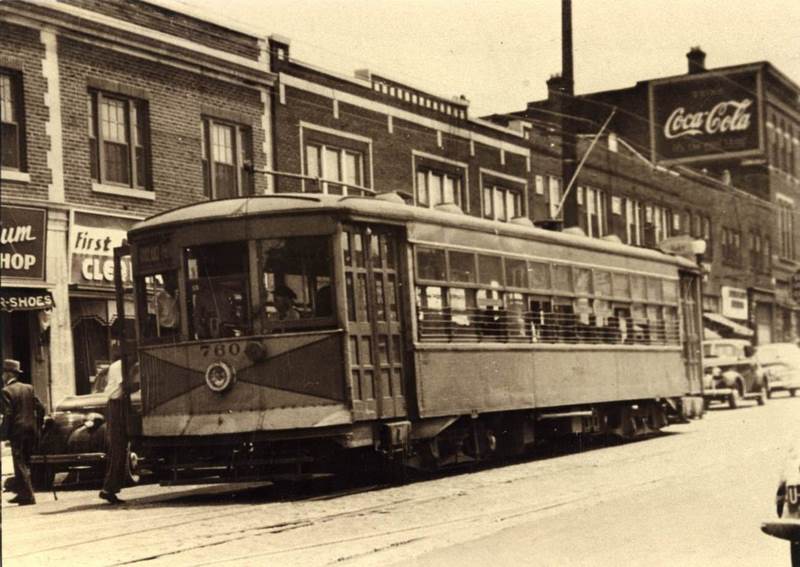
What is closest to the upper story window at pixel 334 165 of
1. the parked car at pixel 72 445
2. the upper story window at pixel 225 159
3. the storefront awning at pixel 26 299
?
the upper story window at pixel 225 159

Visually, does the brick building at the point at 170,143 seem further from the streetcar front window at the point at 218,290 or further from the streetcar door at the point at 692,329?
the streetcar front window at the point at 218,290

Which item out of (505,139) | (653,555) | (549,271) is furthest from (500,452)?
(505,139)

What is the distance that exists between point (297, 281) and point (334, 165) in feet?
48.0

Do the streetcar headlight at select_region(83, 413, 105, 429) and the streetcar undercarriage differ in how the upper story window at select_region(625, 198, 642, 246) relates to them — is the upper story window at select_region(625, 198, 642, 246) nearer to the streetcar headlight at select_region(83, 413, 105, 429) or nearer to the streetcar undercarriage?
the streetcar undercarriage

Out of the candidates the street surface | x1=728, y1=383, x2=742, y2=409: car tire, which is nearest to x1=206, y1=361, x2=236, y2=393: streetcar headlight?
the street surface

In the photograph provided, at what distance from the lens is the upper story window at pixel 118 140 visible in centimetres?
2106

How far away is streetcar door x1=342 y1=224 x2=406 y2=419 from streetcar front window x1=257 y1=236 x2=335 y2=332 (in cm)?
24

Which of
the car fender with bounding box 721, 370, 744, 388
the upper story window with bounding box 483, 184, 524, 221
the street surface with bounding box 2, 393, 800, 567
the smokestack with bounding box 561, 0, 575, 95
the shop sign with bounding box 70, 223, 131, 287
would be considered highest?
the smokestack with bounding box 561, 0, 575, 95

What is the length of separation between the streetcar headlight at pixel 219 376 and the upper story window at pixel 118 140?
9076 millimetres

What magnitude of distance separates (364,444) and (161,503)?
2278mm

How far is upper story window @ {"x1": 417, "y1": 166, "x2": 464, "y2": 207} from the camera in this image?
100 feet

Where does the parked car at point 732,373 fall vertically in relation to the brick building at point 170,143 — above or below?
below

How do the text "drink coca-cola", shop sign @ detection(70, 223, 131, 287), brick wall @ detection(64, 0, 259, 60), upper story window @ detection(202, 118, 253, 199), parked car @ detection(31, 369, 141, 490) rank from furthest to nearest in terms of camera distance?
1. upper story window @ detection(202, 118, 253, 199)
2. the text "drink coca-cola"
3. brick wall @ detection(64, 0, 259, 60)
4. shop sign @ detection(70, 223, 131, 287)
5. parked car @ detection(31, 369, 141, 490)

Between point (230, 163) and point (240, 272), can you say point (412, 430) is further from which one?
point (230, 163)
